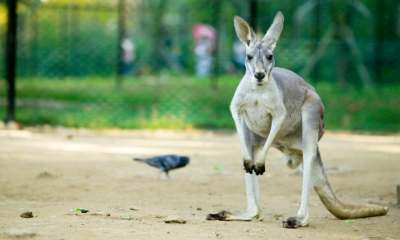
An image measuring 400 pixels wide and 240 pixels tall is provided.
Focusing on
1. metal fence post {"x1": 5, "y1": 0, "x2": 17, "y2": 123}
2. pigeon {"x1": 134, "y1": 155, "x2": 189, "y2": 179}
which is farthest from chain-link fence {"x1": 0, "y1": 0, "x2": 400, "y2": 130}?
pigeon {"x1": 134, "y1": 155, "x2": 189, "y2": 179}

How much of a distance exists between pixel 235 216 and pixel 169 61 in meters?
7.20

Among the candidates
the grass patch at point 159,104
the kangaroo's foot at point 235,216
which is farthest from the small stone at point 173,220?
the grass patch at point 159,104

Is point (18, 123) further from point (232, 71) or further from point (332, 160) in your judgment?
point (332, 160)

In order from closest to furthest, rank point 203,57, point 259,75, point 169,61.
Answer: point 259,75, point 203,57, point 169,61

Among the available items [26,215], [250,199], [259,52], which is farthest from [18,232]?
[259,52]

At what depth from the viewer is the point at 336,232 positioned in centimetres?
319

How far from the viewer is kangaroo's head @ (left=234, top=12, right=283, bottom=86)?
3.05 meters

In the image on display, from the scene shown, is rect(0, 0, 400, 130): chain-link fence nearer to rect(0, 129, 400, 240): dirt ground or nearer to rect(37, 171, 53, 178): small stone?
rect(0, 129, 400, 240): dirt ground

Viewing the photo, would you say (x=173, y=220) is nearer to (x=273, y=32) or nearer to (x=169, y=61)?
Answer: (x=273, y=32)

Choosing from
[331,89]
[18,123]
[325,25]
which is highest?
[325,25]

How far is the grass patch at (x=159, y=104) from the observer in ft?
28.5

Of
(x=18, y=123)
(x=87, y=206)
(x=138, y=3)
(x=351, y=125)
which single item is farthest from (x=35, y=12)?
(x=87, y=206)

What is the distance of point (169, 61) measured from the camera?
406 inches

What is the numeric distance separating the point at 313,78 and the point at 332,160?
4.05 m
